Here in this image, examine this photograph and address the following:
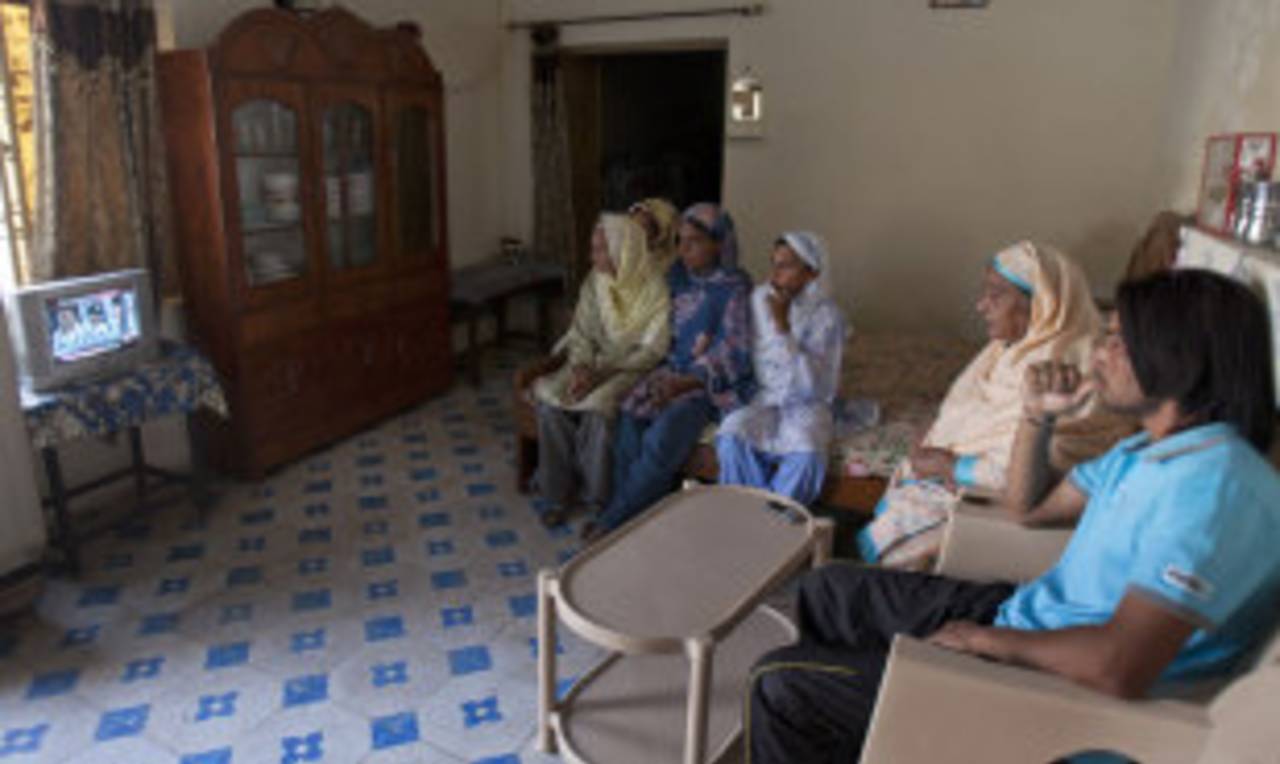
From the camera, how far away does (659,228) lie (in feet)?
11.0

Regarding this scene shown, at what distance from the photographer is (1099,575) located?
128 centimetres

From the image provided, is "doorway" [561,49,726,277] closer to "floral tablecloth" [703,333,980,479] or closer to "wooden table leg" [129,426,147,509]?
"floral tablecloth" [703,333,980,479]

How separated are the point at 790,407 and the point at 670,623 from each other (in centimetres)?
121

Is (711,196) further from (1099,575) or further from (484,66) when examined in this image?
(1099,575)

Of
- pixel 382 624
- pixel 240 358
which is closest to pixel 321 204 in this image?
pixel 240 358

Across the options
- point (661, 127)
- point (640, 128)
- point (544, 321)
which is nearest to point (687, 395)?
point (544, 321)

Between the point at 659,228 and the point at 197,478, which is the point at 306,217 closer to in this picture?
the point at 197,478

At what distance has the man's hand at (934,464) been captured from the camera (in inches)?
87.0

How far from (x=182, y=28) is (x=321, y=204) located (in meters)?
0.80

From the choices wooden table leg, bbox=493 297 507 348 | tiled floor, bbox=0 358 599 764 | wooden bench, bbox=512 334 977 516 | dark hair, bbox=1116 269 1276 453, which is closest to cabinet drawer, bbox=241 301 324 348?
tiled floor, bbox=0 358 599 764

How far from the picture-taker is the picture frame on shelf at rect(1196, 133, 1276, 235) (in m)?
2.24

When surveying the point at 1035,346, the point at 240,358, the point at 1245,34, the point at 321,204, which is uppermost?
the point at 1245,34

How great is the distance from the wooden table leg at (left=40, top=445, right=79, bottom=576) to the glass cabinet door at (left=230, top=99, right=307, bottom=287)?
0.95 m

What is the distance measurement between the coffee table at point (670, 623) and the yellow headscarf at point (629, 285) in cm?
111
